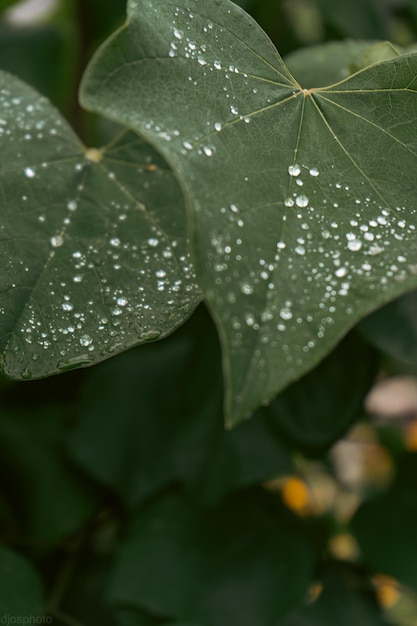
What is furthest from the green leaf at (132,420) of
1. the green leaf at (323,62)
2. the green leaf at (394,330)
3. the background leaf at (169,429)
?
the green leaf at (323,62)

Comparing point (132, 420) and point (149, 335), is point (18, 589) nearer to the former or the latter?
point (132, 420)

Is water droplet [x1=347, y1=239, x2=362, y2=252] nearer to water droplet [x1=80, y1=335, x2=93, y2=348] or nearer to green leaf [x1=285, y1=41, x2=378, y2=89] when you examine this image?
water droplet [x1=80, y1=335, x2=93, y2=348]

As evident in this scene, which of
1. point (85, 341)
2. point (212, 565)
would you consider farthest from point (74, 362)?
point (212, 565)

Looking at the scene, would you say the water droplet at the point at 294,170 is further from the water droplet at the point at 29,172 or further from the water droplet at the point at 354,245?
the water droplet at the point at 29,172

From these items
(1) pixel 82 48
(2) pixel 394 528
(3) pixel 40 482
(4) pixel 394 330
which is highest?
(1) pixel 82 48

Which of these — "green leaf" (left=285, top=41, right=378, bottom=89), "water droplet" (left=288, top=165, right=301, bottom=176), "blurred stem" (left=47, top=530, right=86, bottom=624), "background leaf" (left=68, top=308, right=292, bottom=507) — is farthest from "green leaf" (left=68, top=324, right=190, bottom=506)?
"water droplet" (left=288, top=165, right=301, bottom=176)
